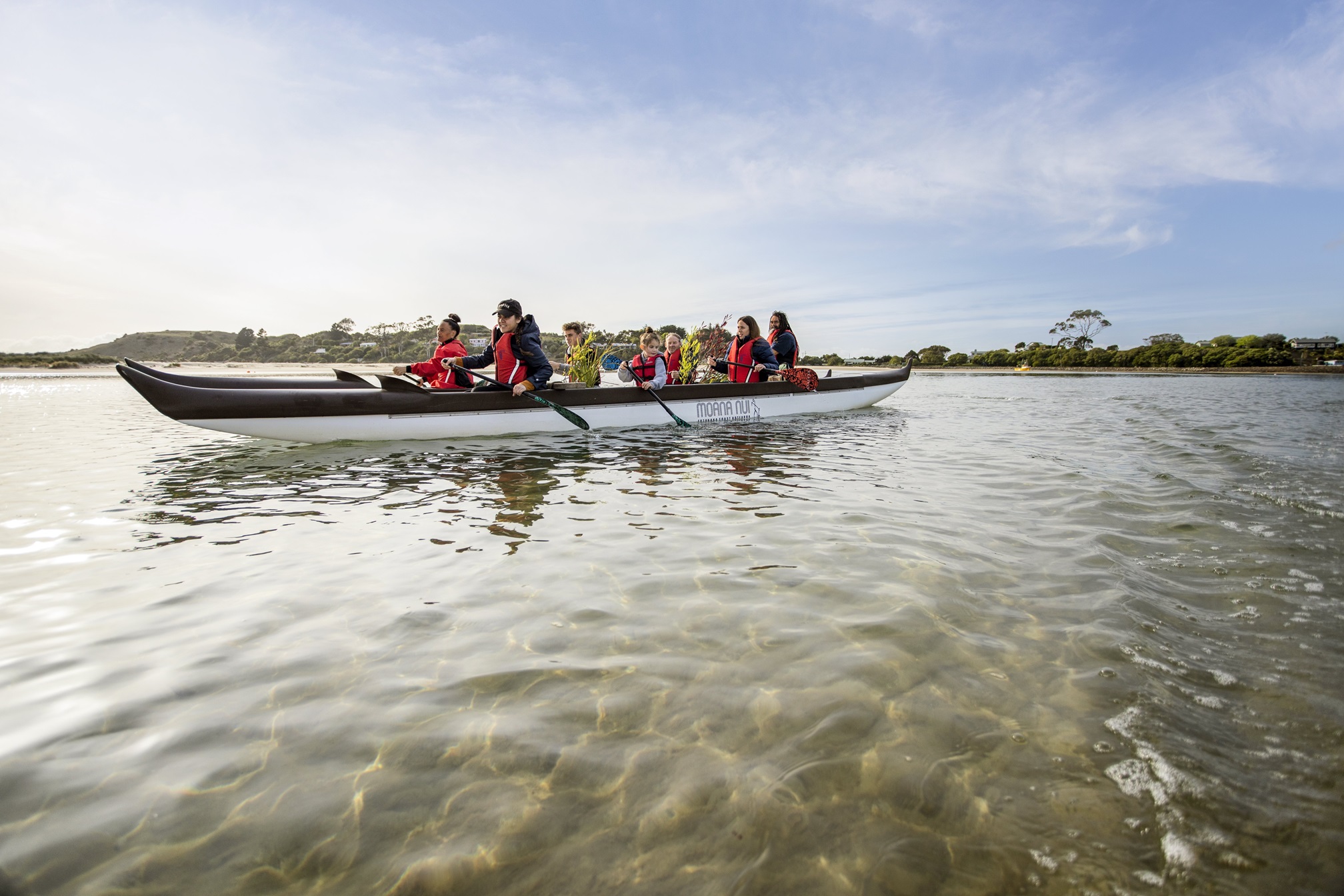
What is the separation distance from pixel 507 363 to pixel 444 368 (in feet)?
5.32

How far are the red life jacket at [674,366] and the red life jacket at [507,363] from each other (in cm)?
390

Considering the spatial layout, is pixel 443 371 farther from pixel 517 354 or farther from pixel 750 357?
pixel 750 357

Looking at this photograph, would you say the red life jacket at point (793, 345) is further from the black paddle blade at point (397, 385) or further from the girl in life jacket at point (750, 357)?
the black paddle blade at point (397, 385)

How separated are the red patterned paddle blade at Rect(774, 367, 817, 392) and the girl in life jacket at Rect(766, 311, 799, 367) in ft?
1.24

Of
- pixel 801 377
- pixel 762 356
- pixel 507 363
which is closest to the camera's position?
pixel 507 363

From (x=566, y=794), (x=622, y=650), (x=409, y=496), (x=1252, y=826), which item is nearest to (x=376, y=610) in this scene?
(x=622, y=650)

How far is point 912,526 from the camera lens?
4902mm

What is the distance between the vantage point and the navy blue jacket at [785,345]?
13984 mm

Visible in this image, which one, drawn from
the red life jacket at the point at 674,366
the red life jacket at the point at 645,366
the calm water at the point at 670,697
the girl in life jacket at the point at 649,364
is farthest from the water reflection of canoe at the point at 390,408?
the calm water at the point at 670,697

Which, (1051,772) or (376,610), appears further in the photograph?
(376,610)

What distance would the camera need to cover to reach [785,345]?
14.1 meters

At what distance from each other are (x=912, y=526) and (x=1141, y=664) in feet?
7.31

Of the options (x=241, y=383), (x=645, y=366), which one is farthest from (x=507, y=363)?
(x=241, y=383)

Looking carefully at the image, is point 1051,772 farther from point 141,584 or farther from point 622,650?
point 141,584
